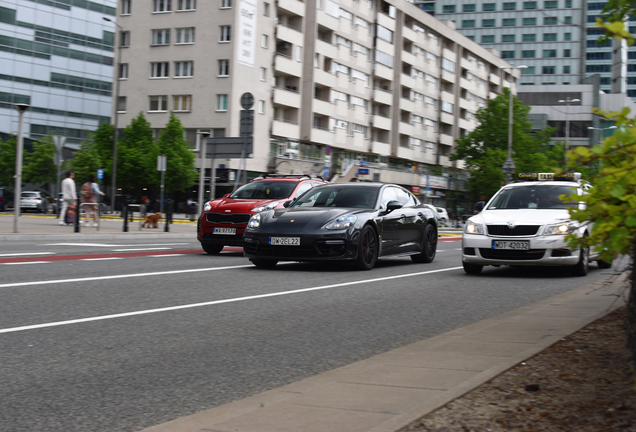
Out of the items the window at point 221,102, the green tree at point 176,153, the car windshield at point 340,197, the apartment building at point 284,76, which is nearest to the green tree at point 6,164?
the apartment building at point 284,76

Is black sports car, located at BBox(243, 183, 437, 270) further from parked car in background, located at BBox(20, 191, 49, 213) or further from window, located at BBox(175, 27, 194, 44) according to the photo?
window, located at BBox(175, 27, 194, 44)

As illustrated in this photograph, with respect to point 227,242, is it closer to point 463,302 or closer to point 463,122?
point 463,302

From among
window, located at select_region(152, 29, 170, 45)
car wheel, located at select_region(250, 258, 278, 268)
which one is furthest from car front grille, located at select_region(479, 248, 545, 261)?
window, located at select_region(152, 29, 170, 45)

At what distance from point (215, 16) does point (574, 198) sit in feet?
183

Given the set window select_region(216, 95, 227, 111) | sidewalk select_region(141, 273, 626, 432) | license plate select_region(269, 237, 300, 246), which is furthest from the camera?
window select_region(216, 95, 227, 111)

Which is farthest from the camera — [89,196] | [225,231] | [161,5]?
[161,5]

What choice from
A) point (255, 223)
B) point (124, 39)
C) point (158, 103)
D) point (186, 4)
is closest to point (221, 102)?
point (158, 103)

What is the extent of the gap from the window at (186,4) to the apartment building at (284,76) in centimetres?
11

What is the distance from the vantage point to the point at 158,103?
60.3 meters

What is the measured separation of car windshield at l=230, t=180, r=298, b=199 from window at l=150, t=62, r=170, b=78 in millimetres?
45586

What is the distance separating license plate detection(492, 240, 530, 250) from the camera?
11.9m

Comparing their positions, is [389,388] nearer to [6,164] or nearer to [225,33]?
[225,33]

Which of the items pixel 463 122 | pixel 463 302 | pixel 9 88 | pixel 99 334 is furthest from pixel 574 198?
pixel 463 122

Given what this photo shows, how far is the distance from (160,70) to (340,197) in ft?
164
